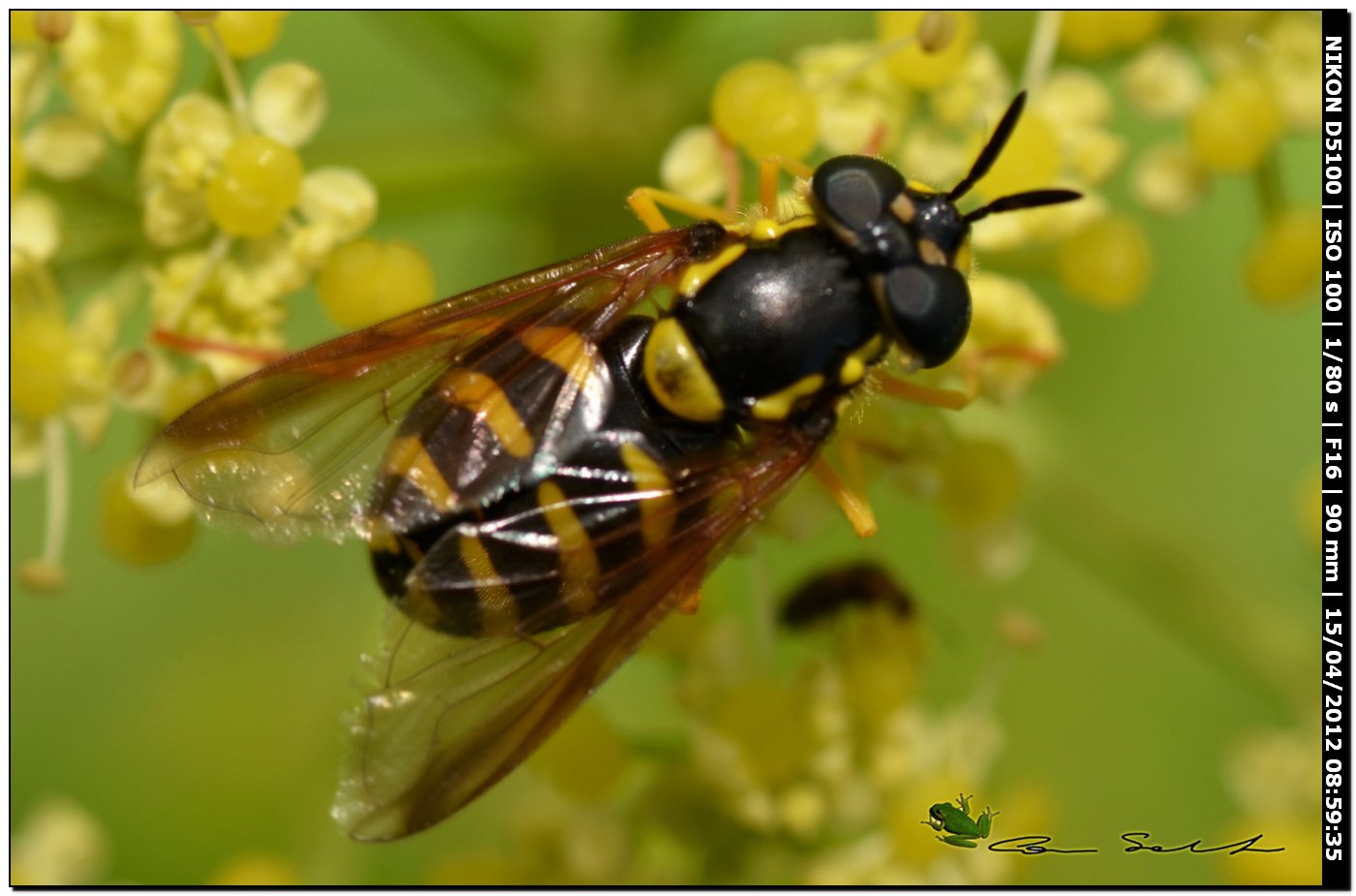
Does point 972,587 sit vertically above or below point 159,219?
above

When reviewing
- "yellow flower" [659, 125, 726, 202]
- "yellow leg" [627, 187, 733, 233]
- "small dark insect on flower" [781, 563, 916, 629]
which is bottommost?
"small dark insect on flower" [781, 563, 916, 629]

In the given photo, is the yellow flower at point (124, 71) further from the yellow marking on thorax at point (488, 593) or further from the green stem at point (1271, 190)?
the green stem at point (1271, 190)

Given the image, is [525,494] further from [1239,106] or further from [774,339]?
[1239,106]

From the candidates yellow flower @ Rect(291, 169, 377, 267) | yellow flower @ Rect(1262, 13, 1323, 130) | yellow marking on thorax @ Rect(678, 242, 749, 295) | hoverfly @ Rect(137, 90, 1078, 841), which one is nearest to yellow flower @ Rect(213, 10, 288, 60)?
yellow flower @ Rect(291, 169, 377, 267)

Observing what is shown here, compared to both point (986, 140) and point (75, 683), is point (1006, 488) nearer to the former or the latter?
point (986, 140)

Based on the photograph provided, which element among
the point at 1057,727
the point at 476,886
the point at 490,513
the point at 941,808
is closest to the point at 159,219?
the point at 490,513

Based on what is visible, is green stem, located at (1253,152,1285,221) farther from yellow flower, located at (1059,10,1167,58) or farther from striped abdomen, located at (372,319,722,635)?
striped abdomen, located at (372,319,722,635)
